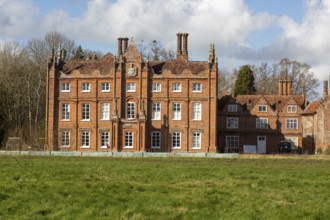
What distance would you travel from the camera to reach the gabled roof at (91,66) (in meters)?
61.4

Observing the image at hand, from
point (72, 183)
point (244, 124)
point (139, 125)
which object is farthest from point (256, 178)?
point (244, 124)

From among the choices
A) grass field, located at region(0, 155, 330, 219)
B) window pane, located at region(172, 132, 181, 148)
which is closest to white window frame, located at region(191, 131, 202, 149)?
window pane, located at region(172, 132, 181, 148)

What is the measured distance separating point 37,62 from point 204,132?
1065 inches

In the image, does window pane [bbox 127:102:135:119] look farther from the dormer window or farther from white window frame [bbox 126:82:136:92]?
the dormer window

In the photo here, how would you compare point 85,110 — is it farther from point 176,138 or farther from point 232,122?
point 232,122

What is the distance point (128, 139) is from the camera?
58.6 meters

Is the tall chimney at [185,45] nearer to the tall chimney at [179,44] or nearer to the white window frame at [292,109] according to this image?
the tall chimney at [179,44]

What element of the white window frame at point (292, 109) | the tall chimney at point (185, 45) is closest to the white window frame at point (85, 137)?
the tall chimney at point (185, 45)

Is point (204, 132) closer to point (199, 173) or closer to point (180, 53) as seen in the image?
point (180, 53)

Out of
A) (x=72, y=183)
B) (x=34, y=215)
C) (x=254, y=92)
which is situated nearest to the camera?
(x=34, y=215)

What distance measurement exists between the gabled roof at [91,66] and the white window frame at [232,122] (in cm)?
1532

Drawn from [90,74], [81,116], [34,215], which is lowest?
[34,215]

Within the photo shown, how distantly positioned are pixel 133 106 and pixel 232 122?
43.7 feet

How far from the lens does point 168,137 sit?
5900 centimetres
